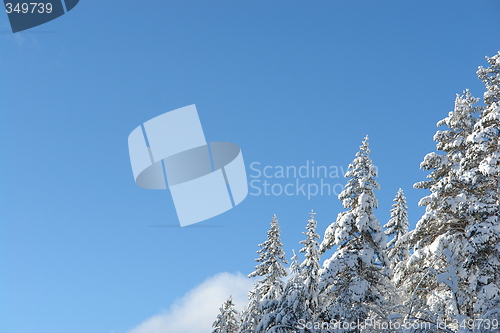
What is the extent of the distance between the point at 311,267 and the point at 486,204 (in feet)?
33.9

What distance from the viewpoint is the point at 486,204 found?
54.5 ft

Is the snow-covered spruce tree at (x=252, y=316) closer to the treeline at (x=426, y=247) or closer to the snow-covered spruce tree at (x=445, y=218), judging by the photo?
the treeline at (x=426, y=247)

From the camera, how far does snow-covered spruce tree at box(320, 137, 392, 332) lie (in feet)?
62.5

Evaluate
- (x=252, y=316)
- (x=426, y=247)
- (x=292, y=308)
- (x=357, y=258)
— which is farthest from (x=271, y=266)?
(x=426, y=247)

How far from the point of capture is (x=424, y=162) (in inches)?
803

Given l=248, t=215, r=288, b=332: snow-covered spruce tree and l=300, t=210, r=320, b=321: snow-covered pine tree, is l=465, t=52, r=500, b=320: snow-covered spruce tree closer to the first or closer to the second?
l=300, t=210, r=320, b=321: snow-covered pine tree

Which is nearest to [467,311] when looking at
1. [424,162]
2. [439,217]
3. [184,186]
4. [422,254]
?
[422,254]

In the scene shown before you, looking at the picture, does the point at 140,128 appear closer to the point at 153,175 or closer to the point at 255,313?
the point at 153,175

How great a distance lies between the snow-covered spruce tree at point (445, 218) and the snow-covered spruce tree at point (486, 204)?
0.48 metres

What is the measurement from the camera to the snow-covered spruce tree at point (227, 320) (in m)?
31.1

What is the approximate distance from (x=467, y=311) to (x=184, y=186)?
15.8m

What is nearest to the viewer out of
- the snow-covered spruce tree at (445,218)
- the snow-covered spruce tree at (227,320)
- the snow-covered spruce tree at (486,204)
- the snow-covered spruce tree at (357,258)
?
the snow-covered spruce tree at (486,204)

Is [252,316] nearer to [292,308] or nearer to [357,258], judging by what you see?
[292,308]

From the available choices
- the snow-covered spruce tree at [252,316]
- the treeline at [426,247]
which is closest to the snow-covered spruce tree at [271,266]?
the snow-covered spruce tree at [252,316]
